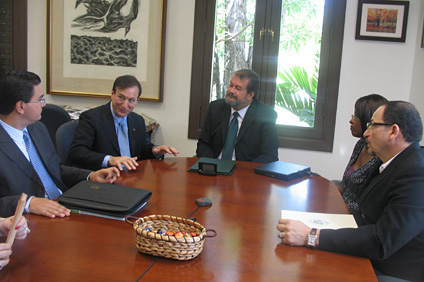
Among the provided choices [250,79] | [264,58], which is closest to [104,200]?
[250,79]

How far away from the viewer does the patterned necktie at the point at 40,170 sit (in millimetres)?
→ 1913

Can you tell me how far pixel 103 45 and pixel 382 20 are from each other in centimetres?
261

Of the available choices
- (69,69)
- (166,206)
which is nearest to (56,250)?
(166,206)

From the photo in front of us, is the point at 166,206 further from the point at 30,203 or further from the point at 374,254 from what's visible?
the point at 374,254

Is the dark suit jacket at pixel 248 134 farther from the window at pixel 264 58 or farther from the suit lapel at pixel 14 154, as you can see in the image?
the suit lapel at pixel 14 154

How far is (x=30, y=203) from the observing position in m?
1.43

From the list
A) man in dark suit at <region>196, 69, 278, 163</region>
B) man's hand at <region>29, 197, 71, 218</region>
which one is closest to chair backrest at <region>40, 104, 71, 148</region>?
man in dark suit at <region>196, 69, 278, 163</region>

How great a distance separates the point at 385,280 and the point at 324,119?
7.58 ft

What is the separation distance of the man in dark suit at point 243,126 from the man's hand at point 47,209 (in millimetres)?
1718

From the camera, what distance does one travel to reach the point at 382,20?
11.3ft

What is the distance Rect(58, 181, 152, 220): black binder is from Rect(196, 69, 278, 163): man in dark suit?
155 cm

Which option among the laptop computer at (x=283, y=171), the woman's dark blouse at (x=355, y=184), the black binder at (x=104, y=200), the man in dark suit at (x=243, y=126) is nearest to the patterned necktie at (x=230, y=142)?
the man in dark suit at (x=243, y=126)

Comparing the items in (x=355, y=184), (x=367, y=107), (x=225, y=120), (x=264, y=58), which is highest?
(x=264, y=58)

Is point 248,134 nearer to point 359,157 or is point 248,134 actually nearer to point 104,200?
point 359,157
